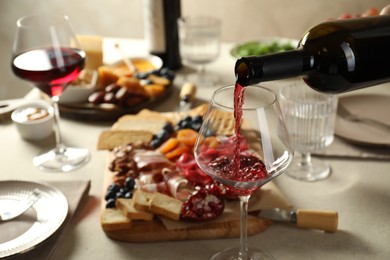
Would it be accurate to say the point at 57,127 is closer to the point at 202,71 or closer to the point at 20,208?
the point at 20,208

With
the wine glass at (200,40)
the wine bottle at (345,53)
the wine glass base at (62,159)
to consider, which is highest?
the wine bottle at (345,53)

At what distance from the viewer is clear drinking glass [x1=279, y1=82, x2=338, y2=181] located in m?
1.29

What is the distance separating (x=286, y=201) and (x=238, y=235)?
0.13 m

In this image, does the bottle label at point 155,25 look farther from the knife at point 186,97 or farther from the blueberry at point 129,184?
the blueberry at point 129,184

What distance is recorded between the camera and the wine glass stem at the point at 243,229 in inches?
38.7

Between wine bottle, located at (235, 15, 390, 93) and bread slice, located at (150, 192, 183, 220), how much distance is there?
0.37 metres

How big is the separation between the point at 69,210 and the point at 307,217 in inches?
19.8

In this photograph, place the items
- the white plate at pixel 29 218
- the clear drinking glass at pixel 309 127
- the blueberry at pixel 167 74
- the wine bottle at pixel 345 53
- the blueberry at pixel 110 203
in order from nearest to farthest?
the wine bottle at pixel 345 53, the white plate at pixel 29 218, the blueberry at pixel 110 203, the clear drinking glass at pixel 309 127, the blueberry at pixel 167 74

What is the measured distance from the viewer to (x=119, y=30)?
11.6 feet

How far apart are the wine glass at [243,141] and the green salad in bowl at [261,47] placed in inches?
39.3

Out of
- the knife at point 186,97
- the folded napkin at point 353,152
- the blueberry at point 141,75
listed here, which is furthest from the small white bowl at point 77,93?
the folded napkin at point 353,152

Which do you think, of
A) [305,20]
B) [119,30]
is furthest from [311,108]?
[119,30]

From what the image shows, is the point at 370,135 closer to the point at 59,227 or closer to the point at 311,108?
the point at 311,108

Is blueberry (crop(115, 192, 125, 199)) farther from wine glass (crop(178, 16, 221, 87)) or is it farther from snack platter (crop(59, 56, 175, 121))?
wine glass (crop(178, 16, 221, 87))
